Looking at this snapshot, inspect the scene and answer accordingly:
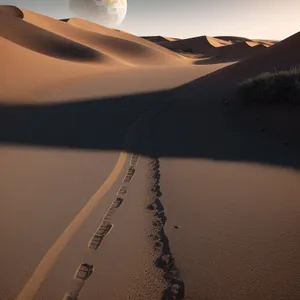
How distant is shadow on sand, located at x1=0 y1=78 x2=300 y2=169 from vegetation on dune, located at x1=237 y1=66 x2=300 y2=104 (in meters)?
0.68

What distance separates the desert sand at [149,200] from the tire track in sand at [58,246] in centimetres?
1

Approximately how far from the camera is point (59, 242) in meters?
3.08

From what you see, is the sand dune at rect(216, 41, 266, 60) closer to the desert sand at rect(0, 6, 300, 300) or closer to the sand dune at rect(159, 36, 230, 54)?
the sand dune at rect(159, 36, 230, 54)

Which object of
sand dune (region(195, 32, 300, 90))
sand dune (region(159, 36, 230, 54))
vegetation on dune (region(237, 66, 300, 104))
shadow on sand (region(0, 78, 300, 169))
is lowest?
shadow on sand (region(0, 78, 300, 169))

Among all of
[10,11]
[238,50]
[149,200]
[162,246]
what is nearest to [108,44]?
[10,11]

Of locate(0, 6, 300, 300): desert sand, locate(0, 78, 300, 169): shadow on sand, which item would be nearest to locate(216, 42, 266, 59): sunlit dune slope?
locate(0, 78, 300, 169): shadow on sand

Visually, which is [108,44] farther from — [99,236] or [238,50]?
[99,236]

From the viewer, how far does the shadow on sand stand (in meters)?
5.51

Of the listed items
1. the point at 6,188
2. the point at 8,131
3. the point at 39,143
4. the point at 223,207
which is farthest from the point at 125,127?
the point at 223,207

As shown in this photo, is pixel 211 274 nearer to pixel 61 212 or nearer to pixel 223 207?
pixel 223 207

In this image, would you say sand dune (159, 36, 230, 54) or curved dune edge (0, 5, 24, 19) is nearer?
curved dune edge (0, 5, 24, 19)

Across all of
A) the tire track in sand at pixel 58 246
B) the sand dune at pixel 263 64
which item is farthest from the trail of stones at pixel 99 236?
the sand dune at pixel 263 64

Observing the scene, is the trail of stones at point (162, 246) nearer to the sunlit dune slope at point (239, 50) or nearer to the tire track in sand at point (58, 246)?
the tire track in sand at point (58, 246)

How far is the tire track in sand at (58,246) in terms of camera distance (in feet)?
8.27
